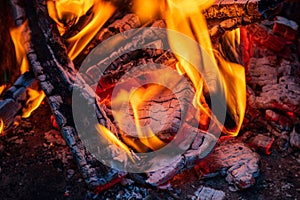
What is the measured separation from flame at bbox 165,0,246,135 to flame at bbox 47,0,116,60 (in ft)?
1.90

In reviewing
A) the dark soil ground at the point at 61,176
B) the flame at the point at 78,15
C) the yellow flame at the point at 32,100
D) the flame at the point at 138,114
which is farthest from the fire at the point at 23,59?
the flame at the point at 138,114

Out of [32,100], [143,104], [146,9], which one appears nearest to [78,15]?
[146,9]

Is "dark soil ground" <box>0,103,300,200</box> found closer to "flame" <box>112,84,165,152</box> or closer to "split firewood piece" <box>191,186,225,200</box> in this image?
"split firewood piece" <box>191,186,225,200</box>

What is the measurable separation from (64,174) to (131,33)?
1.28m

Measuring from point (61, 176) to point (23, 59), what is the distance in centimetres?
93

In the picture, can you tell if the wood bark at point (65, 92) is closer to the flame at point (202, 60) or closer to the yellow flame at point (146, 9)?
the flame at point (202, 60)

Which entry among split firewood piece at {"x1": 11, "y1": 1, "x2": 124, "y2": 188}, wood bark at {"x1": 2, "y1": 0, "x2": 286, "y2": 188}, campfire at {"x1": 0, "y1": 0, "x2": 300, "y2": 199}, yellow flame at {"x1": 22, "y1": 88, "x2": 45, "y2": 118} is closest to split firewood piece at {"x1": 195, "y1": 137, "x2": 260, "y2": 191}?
campfire at {"x1": 0, "y1": 0, "x2": 300, "y2": 199}

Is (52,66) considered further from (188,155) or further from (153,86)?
(188,155)

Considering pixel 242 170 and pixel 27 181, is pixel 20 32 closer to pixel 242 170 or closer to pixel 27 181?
pixel 27 181

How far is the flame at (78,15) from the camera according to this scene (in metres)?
2.91

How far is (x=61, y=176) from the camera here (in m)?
2.49

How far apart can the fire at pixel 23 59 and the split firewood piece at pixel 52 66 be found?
2 centimetres

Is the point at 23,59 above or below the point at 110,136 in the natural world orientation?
above

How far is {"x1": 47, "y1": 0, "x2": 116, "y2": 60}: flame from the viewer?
291cm
